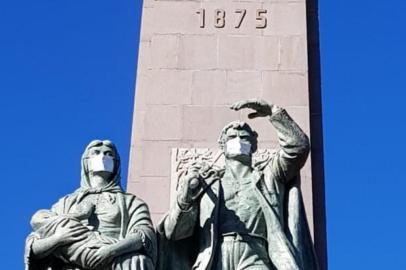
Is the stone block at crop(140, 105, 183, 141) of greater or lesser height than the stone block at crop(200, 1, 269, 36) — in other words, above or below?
below

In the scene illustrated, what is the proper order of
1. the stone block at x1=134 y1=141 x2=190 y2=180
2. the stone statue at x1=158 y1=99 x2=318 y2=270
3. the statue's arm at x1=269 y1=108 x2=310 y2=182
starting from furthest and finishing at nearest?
the stone block at x1=134 y1=141 x2=190 y2=180
the statue's arm at x1=269 y1=108 x2=310 y2=182
the stone statue at x1=158 y1=99 x2=318 y2=270

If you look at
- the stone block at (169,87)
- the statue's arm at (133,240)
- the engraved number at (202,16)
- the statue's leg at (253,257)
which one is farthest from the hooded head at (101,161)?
the engraved number at (202,16)

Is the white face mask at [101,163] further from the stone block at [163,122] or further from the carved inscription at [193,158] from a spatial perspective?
the stone block at [163,122]

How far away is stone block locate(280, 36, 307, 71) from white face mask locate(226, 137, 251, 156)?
275 cm

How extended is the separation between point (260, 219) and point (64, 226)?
7.48ft

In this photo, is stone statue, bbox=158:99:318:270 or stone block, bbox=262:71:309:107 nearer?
stone statue, bbox=158:99:318:270

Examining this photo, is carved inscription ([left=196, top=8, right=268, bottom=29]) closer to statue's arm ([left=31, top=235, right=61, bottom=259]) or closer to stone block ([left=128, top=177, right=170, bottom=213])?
stone block ([left=128, top=177, right=170, bottom=213])

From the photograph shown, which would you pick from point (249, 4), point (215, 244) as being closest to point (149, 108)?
point (249, 4)

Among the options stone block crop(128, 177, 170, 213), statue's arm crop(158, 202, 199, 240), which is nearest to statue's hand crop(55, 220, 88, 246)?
statue's arm crop(158, 202, 199, 240)

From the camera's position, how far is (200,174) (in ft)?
42.7

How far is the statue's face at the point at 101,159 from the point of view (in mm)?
13133

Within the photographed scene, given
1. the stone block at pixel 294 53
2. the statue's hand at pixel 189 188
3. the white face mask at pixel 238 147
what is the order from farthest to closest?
the stone block at pixel 294 53 → the white face mask at pixel 238 147 → the statue's hand at pixel 189 188

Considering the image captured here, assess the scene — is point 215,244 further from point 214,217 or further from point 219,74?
point 219,74

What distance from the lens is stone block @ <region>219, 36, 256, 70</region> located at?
15859 mm
